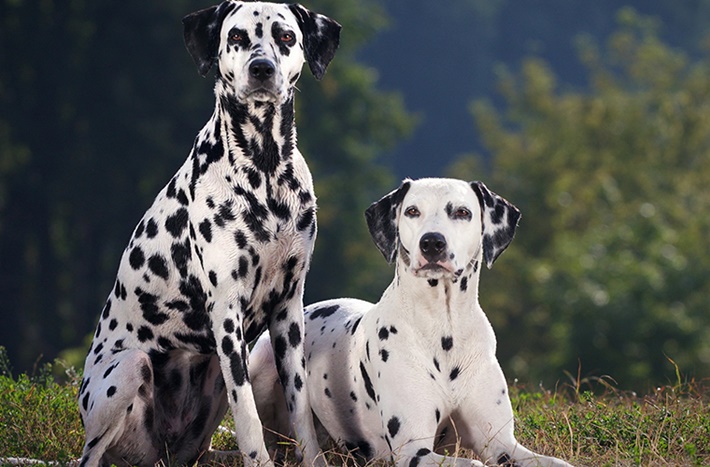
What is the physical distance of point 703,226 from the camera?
1346 inches

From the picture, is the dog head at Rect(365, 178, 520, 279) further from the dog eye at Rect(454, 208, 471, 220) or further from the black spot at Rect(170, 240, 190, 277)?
the black spot at Rect(170, 240, 190, 277)

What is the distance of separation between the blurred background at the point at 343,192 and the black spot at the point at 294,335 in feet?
50.6

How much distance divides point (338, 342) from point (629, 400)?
2.74m

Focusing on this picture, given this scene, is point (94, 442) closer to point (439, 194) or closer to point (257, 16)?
point (439, 194)

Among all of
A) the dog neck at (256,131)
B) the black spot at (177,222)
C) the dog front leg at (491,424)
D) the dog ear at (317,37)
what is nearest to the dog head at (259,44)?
the dog ear at (317,37)

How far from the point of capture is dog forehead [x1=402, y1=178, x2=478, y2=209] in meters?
6.65

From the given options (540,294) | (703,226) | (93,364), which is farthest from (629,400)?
(703,226)

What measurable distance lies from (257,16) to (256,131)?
69cm

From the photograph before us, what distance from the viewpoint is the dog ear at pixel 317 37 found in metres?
7.22

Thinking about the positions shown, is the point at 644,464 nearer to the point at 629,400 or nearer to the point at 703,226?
the point at 629,400

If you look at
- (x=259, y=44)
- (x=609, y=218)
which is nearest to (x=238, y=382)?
(x=259, y=44)

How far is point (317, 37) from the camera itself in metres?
7.30

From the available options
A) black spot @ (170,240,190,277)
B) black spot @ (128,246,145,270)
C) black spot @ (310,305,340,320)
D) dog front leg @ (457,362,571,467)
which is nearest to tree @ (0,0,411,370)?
black spot @ (310,305,340,320)

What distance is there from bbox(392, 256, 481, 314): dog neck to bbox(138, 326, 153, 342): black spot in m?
1.63
